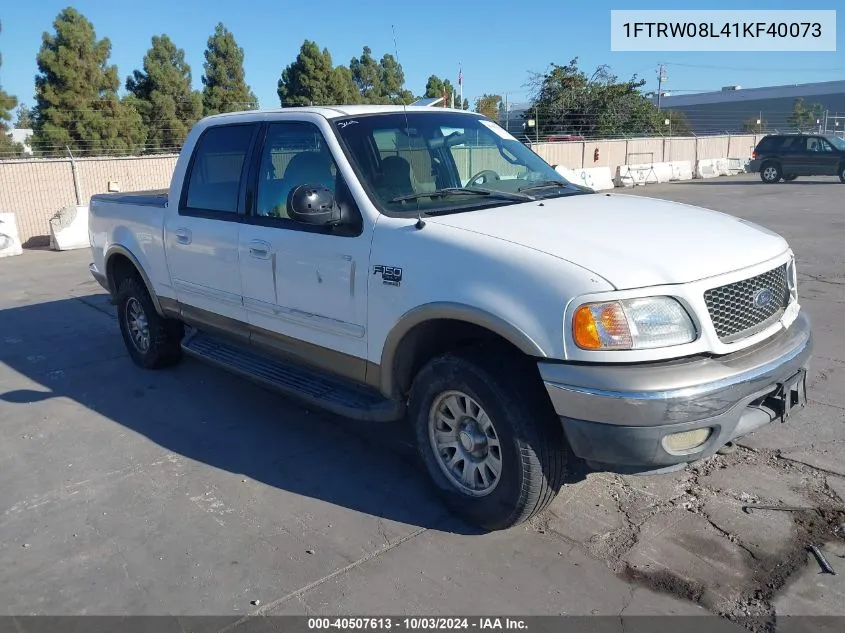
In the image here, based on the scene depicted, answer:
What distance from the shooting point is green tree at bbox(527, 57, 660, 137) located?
36.1 m

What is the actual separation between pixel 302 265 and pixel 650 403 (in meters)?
2.18

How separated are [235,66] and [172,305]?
28.8 meters

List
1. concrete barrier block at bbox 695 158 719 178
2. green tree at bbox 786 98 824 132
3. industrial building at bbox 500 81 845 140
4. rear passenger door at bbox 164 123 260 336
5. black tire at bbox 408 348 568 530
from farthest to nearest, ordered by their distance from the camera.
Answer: industrial building at bbox 500 81 845 140 < green tree at bbox 786 98 824 132 < concrete barrier block at bbox 695 158 719 178 < rear passenger door at bbox 164 123 260 336 < black tire at bbox 408 348 568 530

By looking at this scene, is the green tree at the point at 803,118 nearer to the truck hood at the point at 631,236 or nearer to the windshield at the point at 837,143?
the windshield at the point at 837,143

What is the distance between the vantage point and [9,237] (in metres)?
13.9

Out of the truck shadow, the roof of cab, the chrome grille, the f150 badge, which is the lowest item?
the truck shadow

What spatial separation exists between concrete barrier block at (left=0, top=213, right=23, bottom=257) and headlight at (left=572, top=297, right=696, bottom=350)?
13978 mm

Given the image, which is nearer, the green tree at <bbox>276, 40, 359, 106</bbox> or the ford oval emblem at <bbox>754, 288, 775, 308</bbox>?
the ford oval emblem at <bbox>754, 288, 775, 308</bbox>

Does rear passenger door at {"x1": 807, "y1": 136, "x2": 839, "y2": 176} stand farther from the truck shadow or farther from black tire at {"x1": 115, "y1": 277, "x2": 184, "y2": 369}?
black tire at {"x1": 115, "y1": 277, "x2": 184, "y2": 369}

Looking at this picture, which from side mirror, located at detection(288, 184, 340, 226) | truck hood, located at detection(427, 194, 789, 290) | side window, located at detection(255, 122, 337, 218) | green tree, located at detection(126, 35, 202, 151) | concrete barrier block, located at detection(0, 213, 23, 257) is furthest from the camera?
green tree, located at detection(126, 35, 202, 151)

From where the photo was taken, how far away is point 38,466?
4.60m

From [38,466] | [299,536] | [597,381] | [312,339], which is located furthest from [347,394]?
[38,466]

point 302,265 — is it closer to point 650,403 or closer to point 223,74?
point 650,403

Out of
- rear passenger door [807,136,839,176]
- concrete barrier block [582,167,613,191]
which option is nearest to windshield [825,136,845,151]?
rear passenger door [807,136,839,176]
